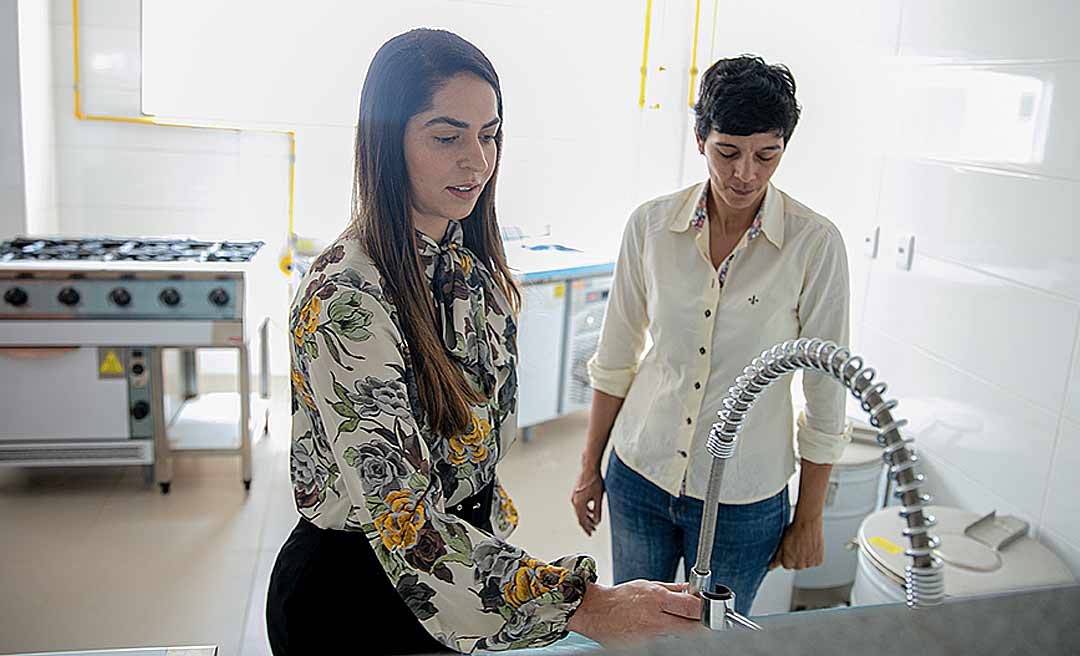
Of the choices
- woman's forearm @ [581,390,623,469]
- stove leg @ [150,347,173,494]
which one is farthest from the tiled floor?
woman's forearm @ [581,390,623,469]

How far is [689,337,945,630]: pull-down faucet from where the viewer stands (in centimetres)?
57

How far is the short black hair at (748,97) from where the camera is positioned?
3.69 feet

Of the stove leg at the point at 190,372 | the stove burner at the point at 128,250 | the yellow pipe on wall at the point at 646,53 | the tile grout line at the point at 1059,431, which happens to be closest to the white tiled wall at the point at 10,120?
the stove burner at the point at 128,250

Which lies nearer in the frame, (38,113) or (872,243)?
(38,113)

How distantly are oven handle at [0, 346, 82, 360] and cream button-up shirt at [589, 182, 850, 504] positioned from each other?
5.20 feet

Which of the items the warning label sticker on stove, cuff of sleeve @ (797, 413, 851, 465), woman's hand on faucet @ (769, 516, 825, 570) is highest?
cuff of sleeve @ (797, 413, 851, 465)

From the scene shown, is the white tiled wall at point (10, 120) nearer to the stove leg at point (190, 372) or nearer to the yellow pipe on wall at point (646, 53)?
the stove leg at point (190, 372)

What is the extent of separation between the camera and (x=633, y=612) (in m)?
0.75

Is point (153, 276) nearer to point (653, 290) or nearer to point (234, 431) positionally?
point (234, 431)

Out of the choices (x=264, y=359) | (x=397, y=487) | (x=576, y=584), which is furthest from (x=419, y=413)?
(x=264, y=359)

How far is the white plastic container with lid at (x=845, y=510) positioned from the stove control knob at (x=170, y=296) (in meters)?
1.48

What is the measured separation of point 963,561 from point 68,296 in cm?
192

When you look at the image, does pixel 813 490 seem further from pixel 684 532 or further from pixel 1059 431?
pixel 1059 431

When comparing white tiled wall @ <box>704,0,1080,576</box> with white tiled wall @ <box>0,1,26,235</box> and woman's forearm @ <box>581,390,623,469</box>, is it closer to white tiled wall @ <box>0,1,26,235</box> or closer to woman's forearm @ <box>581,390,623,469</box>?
woman's forearm @ <box>581,390,623,469</box>
